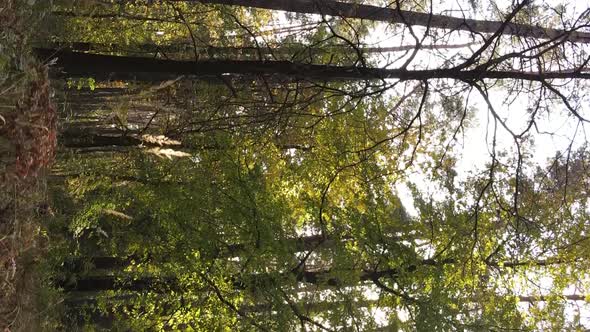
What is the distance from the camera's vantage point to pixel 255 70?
20.9 feet

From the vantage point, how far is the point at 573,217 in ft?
36.4

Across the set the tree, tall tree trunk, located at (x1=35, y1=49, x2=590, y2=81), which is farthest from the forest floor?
the tree

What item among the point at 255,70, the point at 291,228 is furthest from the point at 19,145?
the point at 291,228

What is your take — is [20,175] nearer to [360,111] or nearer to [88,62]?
[88,62]

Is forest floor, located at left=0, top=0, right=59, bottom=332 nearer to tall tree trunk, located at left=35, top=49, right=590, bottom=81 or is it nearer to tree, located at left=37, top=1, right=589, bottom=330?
tall tree trunk, located at left=35, top=49, right=590, bottom=81

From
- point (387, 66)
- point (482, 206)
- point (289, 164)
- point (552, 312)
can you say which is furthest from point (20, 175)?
point (552, 312)

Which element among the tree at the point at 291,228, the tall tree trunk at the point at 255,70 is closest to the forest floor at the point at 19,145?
the tall tree trunk at the point at 255,70

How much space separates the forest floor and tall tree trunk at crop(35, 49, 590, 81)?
0.66 metres

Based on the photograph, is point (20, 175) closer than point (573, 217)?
Yes

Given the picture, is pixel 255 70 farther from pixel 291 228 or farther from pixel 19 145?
pixel 291 228

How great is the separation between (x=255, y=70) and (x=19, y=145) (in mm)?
2700

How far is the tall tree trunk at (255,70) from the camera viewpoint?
6262 mm

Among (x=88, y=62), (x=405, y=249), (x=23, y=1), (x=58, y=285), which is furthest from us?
(x=58, y=285)

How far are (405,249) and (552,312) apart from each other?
3676 mm
